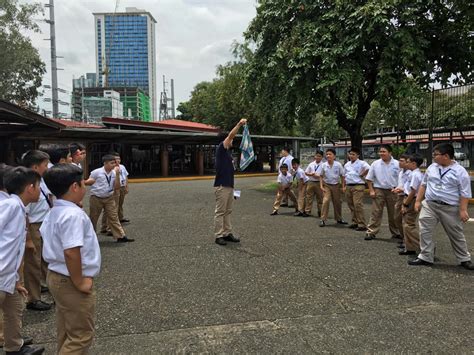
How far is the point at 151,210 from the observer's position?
11.8 meters

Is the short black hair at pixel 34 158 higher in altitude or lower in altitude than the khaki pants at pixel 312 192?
higher

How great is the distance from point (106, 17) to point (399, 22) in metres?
57.6

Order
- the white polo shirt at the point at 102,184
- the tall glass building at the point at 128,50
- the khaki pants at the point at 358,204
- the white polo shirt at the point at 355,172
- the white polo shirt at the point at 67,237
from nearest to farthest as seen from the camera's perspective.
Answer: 1. the white polo shirt at the point at 67,237
2. the white polo shirt at the point at 102,184
3. the khaki pants at the point at 358,204
4. the white polo shirt at the point at 355,172
5. the tall glass building at the point at 128,50

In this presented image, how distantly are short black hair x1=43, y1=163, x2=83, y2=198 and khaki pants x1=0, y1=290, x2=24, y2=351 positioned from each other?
1169 mm

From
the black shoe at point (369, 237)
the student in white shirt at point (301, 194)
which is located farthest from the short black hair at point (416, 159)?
the student in white shirt at point (301, 194)

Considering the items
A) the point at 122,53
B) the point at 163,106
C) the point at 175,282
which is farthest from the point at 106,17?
the point at 175,282

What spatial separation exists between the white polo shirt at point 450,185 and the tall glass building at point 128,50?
57.4 metres

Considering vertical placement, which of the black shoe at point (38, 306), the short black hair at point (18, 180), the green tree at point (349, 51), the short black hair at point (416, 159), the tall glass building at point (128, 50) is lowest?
the black shoe at point (38, 306)

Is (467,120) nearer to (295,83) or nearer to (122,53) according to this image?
(295,83)

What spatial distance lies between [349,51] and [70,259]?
12032 mm

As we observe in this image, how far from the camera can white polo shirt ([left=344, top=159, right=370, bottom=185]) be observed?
872 centimetres

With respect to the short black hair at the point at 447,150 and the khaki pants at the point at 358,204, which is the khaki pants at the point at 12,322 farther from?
the khaki pants at the point at 358,204

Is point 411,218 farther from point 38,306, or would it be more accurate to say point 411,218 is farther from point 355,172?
point 38,306

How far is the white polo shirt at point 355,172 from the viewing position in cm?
872
